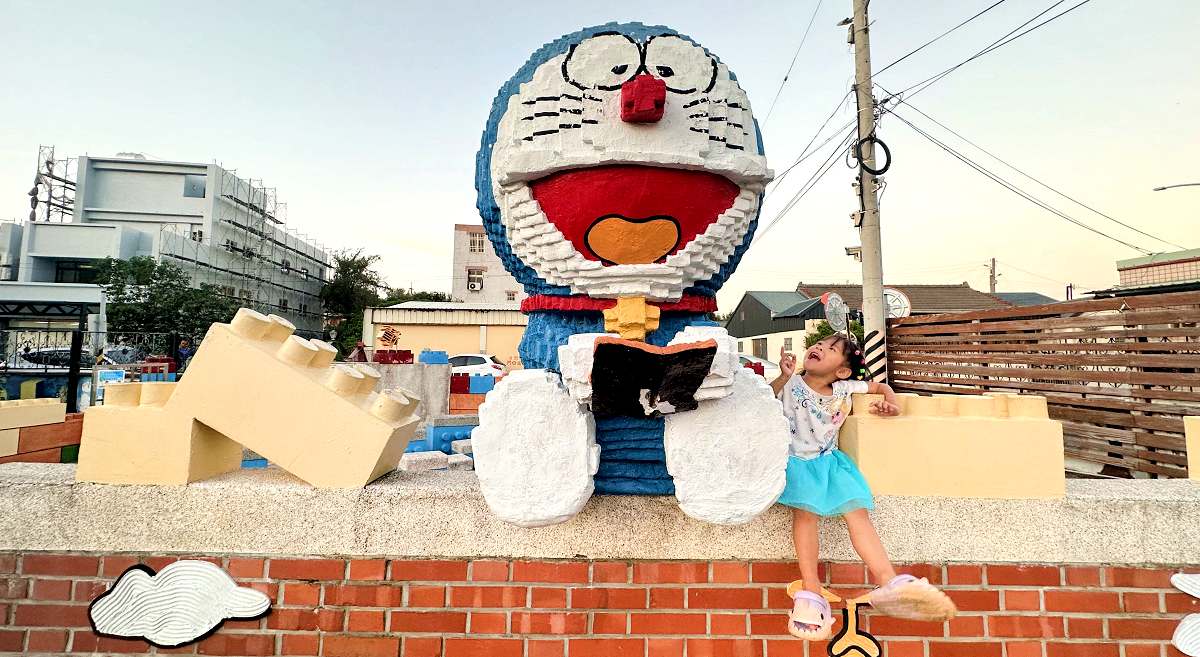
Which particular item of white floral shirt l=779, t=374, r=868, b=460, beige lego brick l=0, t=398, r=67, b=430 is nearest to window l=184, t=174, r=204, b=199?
beige lego brick l=0, t=398, r=67, b=430

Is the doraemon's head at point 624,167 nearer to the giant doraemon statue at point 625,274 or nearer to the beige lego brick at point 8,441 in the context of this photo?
the giant doraemon statue at point 625,274

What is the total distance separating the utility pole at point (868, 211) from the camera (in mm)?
7043

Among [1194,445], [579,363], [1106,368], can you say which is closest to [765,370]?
[1106,368]

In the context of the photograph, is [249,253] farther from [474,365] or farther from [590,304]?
[590,304]

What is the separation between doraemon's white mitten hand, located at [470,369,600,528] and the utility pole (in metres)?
6.21

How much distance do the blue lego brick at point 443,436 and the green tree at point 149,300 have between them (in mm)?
16828

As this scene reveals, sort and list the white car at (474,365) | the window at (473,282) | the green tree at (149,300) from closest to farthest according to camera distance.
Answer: the white car at (474,365), the green tree at (149,300), the window at (473,282)

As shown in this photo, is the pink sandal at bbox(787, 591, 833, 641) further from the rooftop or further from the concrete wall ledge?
the rooftop

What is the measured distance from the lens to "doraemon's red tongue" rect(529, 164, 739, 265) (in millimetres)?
1739

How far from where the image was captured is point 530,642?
5.67ft

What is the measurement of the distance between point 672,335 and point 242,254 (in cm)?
2908

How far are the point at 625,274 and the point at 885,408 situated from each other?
0.92 metres

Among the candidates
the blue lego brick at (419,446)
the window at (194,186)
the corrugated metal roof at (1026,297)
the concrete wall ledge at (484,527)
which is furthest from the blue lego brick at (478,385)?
the corrugated metal roof at (1026,297)

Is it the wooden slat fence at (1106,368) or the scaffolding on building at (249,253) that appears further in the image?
the scaffolding on building at (249,253)
